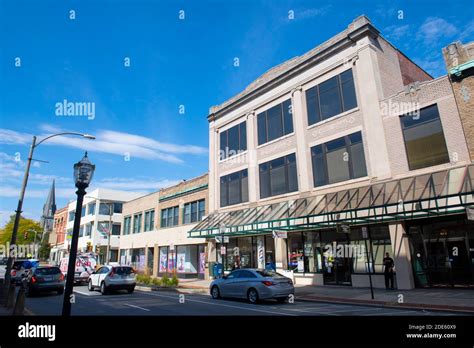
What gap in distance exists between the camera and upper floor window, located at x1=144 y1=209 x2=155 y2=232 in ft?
124

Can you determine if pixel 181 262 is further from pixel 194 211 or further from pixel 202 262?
pixel 194 211

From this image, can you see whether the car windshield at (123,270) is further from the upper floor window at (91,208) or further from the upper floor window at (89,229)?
the upper floor window at (91,208)

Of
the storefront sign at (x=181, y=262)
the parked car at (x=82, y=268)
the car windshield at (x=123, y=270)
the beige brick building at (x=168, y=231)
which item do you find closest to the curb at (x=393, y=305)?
the car windshield at (x=123, y=270)

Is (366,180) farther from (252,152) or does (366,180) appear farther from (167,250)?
(167,250)

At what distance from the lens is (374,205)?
51.5ft

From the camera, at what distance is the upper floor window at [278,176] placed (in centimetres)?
2280

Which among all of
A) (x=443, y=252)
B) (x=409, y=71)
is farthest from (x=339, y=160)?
(x=409, y=71)

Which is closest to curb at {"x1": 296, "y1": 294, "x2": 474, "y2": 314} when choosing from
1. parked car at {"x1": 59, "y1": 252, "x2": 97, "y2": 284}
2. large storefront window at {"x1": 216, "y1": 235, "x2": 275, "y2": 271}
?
large storefront window at {"x1": 216, "y1": 235, "x2": 275, "y2": 271}

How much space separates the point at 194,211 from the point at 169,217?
4.76 meters

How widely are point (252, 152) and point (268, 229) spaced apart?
24.2ft

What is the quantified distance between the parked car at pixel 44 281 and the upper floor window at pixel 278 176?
14.1 meters

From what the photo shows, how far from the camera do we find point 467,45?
52.2 feet

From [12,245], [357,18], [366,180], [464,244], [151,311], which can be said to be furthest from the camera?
[357,18]
